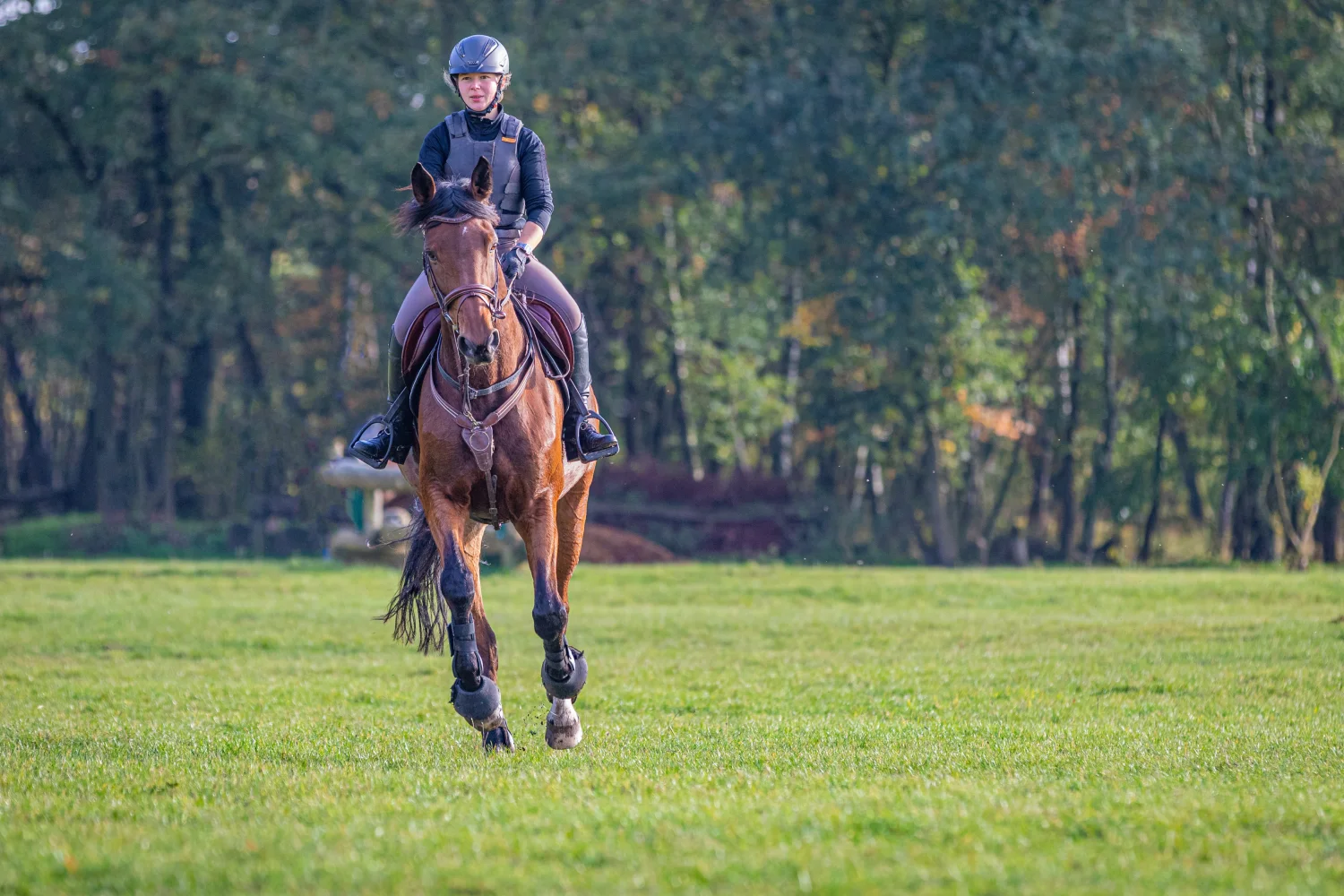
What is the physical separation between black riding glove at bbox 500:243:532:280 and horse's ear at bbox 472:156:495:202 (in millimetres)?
518

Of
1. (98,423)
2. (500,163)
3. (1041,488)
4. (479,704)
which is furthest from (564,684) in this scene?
(98,423)

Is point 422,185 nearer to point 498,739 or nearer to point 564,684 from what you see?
point 564,684

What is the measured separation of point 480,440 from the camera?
9.91 m

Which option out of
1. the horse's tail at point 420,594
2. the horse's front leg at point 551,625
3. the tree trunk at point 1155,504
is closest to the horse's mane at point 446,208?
the horse's front leg at point 551,625

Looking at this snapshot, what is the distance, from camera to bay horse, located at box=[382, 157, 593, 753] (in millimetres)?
9586

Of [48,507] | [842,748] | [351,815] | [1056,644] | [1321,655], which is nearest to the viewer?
[351,815]

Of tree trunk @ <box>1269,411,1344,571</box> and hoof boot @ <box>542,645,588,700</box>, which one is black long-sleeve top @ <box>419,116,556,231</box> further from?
tree trunk @ <box>1269,411,1344,571</box>

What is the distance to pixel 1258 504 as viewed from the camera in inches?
1291

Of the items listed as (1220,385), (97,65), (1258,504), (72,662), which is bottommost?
(72,662)

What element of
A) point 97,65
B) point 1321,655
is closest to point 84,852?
point 1321,655

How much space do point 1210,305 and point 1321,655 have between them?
18409 millimetres

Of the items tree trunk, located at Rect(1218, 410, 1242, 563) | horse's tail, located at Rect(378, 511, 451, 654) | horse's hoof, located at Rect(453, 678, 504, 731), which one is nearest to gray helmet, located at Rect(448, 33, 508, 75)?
horse's tail, located at Rect(378, 511, 451, 654)

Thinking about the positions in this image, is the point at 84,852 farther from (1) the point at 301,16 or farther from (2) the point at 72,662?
(1) the point at 301,16

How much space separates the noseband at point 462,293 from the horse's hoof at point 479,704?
7.18 ft
